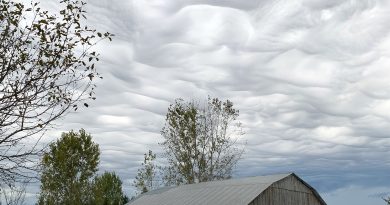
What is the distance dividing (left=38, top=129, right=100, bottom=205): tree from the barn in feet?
47.7

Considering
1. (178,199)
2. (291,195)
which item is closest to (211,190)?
(178,199)

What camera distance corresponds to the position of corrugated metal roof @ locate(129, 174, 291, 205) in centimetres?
3878

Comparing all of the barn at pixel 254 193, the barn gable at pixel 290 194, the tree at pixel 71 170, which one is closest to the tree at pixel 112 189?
the tree at pixel 71 170

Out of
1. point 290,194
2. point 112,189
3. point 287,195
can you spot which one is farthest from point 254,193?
point 112,189

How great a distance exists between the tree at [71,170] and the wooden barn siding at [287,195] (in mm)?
26801

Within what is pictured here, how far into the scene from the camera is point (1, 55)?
12.4m

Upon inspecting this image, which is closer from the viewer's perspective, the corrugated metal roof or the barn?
the barn

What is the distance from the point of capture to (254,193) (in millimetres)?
38125

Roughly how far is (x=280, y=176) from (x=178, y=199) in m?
10.4

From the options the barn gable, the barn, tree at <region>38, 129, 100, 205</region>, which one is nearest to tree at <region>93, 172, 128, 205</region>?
tree at <region>38, 129, 100, 205</region>

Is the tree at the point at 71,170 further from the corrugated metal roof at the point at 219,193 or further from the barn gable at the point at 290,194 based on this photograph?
the barn gable at the point at 290,194

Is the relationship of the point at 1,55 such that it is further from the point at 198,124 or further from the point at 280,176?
the point at 198,124

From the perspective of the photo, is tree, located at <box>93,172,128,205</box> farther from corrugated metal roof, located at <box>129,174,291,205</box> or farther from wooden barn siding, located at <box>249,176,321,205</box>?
wooden barn siding, located at <box>249,176,321,205</box>

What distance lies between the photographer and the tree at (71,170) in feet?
189
